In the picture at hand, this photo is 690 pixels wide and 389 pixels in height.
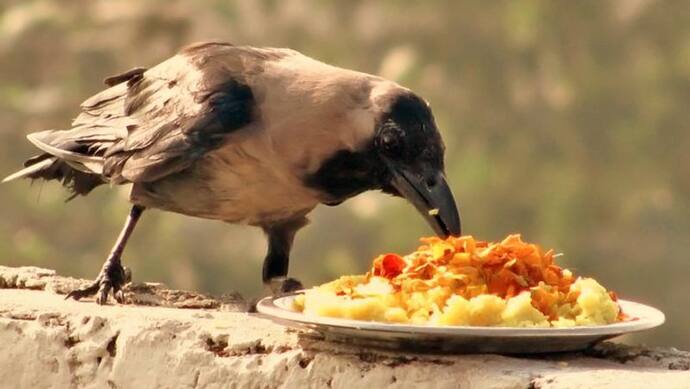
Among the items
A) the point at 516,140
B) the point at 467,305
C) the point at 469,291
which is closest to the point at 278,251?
the point at 469,291

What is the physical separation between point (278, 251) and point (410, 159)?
2.73 ft

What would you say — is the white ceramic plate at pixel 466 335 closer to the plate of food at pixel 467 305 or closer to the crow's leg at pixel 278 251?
the plate of food at pixel 467 305

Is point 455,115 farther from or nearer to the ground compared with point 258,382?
farther from the ground

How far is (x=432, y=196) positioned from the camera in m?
3.85

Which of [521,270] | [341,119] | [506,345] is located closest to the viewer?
[506,345]

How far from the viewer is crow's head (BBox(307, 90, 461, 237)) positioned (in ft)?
12.6

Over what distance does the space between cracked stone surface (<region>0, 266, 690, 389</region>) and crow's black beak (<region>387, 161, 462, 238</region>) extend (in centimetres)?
47

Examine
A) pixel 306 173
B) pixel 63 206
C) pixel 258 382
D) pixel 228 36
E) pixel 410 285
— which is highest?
pixel 228 36

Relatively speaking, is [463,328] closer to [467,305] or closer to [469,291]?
[467,305]

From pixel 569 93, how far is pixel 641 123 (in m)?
0.45

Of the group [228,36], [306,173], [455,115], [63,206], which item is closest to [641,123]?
[455,115]

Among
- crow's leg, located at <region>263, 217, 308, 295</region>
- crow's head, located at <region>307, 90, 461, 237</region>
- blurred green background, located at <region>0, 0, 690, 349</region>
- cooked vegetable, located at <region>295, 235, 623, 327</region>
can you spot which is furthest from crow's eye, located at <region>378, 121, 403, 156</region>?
blurred green background, located at <region>0, 0, 690, 349</region>

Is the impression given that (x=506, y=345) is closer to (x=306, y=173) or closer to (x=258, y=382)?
(x=258, y=382)

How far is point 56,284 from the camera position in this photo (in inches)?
173
